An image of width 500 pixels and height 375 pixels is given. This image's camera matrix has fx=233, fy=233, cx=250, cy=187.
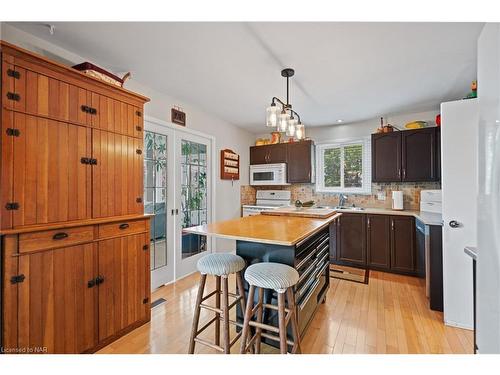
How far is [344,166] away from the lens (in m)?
4.25

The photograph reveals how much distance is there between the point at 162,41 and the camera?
1836 mm

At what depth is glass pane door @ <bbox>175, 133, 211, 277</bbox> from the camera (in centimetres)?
321

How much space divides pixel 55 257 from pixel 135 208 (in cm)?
67

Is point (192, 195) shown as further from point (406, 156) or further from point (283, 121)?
point (406, 156)

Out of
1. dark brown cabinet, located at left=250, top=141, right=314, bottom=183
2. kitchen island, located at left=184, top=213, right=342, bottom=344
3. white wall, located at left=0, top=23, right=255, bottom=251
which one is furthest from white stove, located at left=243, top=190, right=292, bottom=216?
kitchen island, located at left=184, top=213, right=342, bottom=344

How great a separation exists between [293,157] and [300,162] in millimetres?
171

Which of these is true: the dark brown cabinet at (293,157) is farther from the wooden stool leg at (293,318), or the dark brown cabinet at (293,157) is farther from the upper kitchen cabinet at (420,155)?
the wooden stool leg at (293,318)

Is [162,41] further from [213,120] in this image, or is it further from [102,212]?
[213,120]

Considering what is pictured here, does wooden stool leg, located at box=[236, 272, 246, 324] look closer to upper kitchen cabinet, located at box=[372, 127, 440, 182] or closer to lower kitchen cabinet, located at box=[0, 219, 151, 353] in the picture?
lower kitchen cabinet, located at box=[0, 219, 151, 353]

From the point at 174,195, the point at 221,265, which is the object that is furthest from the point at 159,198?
the point at 221,265

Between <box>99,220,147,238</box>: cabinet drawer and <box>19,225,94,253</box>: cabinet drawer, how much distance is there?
0.28 feet

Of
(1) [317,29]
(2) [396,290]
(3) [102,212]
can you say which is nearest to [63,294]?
(3) [102,212]

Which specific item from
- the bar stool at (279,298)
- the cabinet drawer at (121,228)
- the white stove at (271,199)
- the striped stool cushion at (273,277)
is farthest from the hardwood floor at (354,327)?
the white stove at (271,199)

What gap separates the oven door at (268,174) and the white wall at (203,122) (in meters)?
0.16
